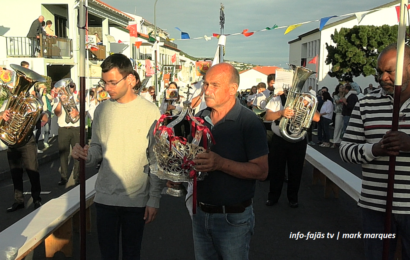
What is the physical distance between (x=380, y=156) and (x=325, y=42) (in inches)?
1941

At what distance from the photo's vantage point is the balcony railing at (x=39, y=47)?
21.0 metres

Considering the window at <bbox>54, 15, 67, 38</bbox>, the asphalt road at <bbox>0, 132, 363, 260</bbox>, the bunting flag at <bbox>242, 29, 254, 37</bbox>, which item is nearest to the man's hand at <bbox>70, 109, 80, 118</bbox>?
the asphalt road at <bbox>0, 132, 363, 260</bbox>

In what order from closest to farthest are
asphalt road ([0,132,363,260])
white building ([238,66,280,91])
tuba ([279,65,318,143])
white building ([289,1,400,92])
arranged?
1. asphalt road ([0,132,363,260])
2. tuba ([279,65,318,143])
3. white building ([289,1,400,92])
4. white building ([238,66,280,91])

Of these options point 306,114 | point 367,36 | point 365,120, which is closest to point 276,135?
point 306,114

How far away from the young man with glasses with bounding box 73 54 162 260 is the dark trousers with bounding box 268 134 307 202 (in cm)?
365

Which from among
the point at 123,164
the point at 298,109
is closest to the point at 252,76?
the point at 298,109

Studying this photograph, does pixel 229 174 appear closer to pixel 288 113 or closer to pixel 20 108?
pixel 288 113

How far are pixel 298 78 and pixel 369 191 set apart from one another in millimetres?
3397

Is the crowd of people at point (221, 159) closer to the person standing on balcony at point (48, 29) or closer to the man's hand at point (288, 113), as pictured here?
the man's hand at point (288, 113)

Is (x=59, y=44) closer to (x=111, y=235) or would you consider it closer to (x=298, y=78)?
(x=298, y=78)

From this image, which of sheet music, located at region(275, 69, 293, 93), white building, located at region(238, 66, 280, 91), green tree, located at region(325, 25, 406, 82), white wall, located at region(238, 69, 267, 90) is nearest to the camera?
sheet music, located at region(275, 69, 293, 93)

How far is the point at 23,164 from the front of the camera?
623cm

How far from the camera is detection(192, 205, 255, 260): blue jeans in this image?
2.66 meters

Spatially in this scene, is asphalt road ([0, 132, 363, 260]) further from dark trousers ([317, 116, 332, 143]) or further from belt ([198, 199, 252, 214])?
dark trousers ([317, 116, 332, 143])
